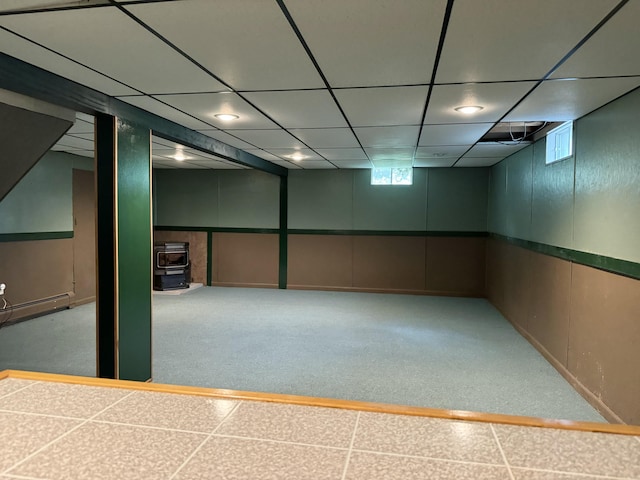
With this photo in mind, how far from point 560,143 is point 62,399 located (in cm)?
447

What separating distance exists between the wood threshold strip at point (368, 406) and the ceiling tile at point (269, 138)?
335cm

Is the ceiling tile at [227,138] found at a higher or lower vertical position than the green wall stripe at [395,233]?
higher

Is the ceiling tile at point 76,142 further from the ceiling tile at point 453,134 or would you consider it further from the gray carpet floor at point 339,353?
the ceiling tile at point 453,134

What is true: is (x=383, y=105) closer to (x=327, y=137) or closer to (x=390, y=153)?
(x=327, y=137)

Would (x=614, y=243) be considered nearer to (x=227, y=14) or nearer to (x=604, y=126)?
(x=604, y=126)

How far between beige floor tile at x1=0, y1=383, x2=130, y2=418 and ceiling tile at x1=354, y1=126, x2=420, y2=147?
3.45 m

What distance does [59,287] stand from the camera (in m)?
6.38

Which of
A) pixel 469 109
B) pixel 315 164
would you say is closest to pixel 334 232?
pixel 315 164

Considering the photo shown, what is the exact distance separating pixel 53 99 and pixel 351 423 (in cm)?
→ 269

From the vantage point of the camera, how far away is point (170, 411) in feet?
4.64

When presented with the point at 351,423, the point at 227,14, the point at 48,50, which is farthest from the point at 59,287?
the point at 351,423

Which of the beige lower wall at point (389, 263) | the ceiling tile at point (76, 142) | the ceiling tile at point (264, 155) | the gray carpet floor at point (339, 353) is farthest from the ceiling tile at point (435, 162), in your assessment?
the ceiling tile at point (76, 142)

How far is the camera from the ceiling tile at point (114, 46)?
1.91 metres

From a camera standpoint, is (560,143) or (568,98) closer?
(568,98)
